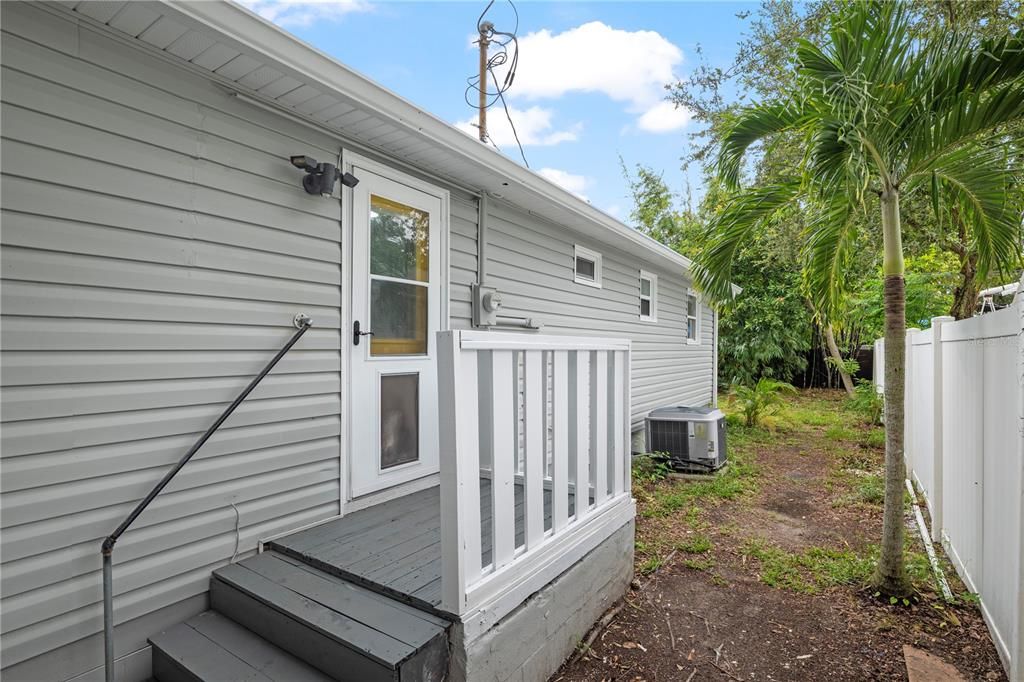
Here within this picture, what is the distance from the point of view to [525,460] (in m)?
2.27

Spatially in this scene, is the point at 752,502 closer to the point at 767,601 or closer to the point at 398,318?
the point at 767,601

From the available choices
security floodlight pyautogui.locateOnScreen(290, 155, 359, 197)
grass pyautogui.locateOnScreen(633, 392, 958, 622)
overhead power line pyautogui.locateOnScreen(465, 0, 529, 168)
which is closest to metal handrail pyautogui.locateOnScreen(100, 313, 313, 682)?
security floodlight pyautogui.locateOnScreen(290, 155, 359, 197)

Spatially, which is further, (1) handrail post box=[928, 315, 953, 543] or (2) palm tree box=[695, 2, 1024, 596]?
(1) handrail post box=[928, 315, 953, 543]

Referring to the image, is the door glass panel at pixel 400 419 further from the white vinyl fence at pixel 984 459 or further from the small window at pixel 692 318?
the small window at pixel 692 318

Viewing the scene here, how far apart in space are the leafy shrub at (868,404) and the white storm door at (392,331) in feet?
25.1

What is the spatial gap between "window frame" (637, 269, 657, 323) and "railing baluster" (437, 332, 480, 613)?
563cm

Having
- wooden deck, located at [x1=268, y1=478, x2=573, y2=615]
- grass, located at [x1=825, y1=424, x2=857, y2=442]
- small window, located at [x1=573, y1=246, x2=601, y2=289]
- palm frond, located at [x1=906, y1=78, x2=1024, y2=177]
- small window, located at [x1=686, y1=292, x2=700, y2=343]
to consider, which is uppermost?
palm frond, located at [x1=906, y1=78, x2=1024, y2=177]

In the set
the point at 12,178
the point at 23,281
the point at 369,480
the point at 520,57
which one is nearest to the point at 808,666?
the point at 369,480

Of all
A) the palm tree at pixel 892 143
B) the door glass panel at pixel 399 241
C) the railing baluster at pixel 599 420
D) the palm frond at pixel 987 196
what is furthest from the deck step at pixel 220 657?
the palm frond at pixel 987 196

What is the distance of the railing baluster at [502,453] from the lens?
2.04 m

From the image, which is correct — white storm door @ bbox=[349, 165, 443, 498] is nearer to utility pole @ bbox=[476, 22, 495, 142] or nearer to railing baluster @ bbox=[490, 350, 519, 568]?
railing baluster @ bbox=[490, 350, 519, 568]

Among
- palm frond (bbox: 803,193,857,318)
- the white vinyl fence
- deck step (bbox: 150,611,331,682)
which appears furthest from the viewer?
palm frond (bbox: 803,193,857,318)

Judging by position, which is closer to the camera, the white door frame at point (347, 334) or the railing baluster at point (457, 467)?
the railing baluster at point (457, 467)

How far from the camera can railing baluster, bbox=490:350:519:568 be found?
2.04 m
